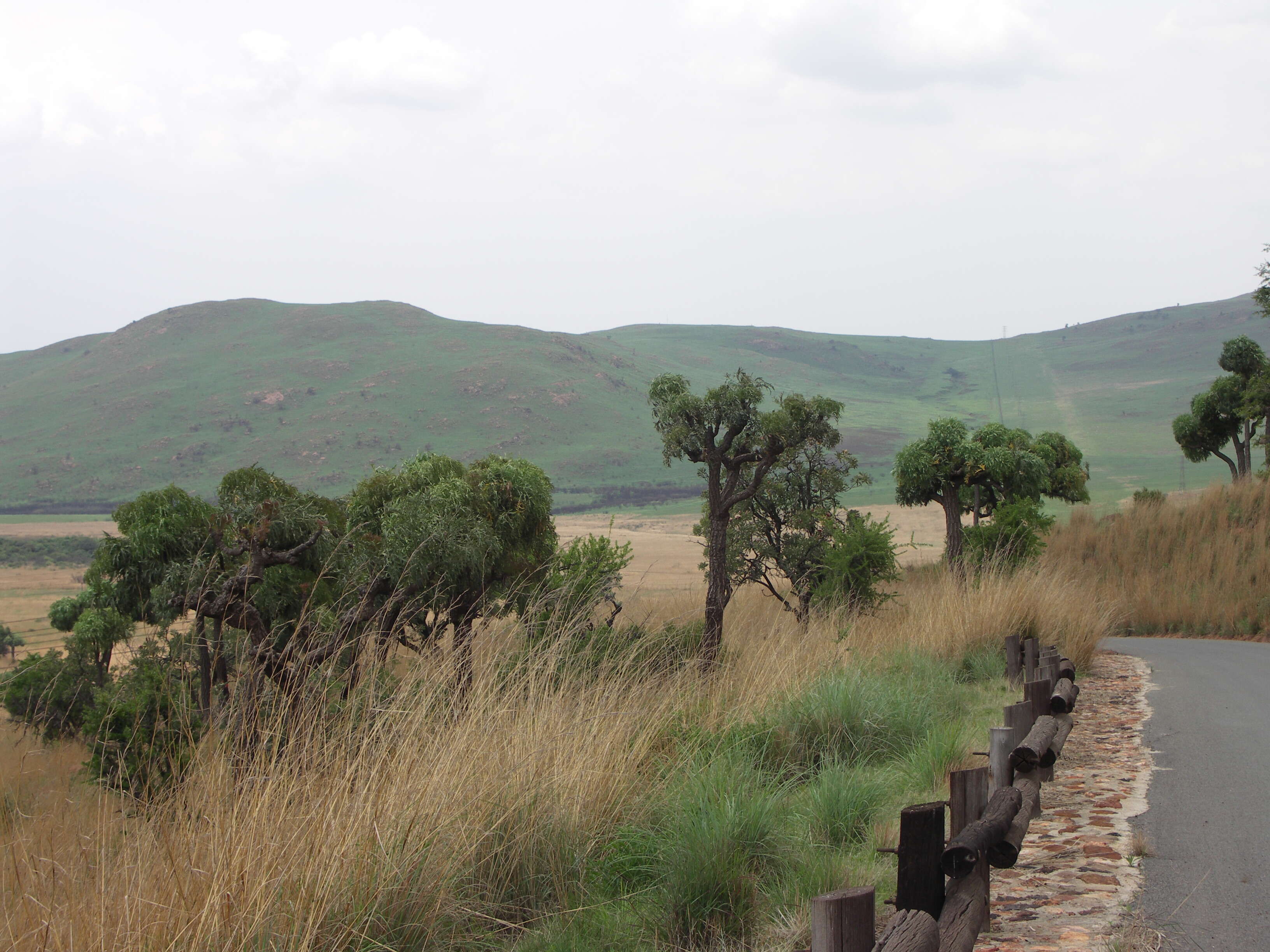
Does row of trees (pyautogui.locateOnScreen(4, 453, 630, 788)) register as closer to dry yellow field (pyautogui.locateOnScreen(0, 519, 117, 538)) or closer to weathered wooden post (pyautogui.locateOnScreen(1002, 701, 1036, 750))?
weathered wooden post (pyautogui.locateOnScreen(1002, 701, 1036, 750))

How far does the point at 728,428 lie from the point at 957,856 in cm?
901

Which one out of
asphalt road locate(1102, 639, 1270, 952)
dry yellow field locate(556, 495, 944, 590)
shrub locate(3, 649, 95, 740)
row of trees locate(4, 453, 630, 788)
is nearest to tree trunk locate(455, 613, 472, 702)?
row of trees locate(4, 453, 630, 788)

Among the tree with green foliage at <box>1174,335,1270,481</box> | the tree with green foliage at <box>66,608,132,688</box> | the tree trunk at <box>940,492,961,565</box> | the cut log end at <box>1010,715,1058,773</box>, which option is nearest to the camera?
the cut log end at <box>1010,715,1058,773</box>

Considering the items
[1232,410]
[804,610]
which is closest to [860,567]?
[804,610]

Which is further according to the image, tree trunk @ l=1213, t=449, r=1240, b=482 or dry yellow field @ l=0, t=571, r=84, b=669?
dry yellow field @ l=0, t=571, r=84, b=669

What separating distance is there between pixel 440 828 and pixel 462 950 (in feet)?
1.83

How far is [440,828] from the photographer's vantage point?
375 centimetres

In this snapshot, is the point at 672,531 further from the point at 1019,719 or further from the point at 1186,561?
the point at 1019,719

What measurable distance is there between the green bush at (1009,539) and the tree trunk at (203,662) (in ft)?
41.4

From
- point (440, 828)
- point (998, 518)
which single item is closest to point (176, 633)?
point (440, 828)

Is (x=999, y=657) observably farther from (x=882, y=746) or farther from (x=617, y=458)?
(x=617, y=458)

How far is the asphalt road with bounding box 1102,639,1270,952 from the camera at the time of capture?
3854 mm

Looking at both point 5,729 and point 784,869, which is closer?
point 784,869

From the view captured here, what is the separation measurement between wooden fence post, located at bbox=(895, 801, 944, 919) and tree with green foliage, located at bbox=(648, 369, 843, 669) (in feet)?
26.4
